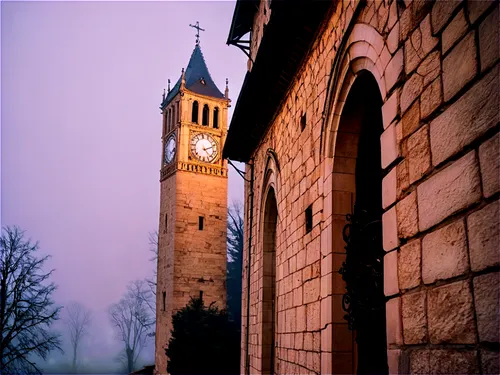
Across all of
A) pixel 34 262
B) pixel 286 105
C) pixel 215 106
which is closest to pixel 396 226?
pixel 286 105

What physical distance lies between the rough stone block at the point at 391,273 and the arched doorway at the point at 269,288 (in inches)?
234

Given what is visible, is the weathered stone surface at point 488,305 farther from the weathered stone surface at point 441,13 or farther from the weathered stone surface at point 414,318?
the weathered stone surface at point 441,13

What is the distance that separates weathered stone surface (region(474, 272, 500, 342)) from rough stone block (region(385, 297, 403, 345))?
2.90ft

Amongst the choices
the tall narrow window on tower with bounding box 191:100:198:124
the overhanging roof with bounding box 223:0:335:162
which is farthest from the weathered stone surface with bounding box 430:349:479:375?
the tall narrow window on tower with bounding box 191:100:198:124

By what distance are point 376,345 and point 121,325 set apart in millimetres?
64072

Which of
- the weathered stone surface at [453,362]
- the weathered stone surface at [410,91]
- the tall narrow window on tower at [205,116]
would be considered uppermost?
the tall narrow window on tower at [205,116]

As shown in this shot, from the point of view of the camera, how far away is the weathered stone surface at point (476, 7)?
83.5 inches

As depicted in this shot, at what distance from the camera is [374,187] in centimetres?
567

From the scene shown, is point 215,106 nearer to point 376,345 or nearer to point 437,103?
point 376,345

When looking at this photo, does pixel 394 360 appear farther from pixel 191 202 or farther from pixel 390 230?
pixel 191 202

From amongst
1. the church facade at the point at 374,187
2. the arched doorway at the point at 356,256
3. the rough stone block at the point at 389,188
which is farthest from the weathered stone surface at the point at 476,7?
the arched doorway at the point at 356,256

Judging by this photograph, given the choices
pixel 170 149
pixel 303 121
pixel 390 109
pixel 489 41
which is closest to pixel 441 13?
pixel 489 41

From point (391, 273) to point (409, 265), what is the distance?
27 centimetres

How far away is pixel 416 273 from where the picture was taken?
8.83 feet
